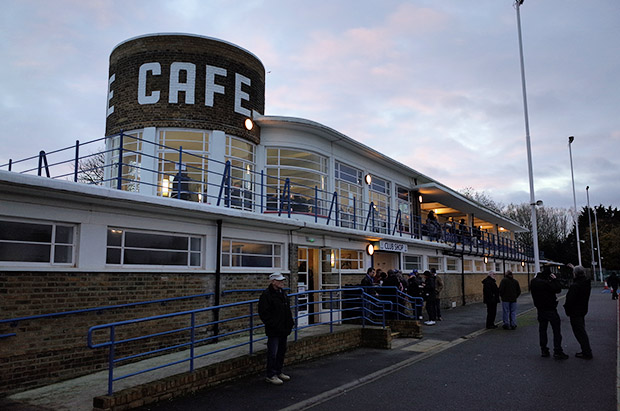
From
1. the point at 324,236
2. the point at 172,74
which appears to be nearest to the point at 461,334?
the point at 324,236

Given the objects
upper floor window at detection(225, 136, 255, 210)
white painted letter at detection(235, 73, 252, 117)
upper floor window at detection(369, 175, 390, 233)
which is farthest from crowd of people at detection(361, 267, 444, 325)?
white painted letter at detection(235, 73, 252, 117)

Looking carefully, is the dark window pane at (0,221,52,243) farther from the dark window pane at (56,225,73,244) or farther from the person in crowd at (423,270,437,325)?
the person in crowd at (423,270,437,325)

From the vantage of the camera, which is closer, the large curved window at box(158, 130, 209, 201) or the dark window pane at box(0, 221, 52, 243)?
the dark window pane at box(0, 221, 52, 243)

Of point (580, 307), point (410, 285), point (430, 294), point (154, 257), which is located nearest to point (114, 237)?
point (154, 257)

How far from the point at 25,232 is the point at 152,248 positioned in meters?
2.39

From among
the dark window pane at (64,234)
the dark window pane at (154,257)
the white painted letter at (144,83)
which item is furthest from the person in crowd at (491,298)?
the white painted letter at (144,83)

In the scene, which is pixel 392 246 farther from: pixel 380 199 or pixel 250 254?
pixel 250 254

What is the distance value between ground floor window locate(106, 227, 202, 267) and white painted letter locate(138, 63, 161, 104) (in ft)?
19.1

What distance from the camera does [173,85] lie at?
14.2m

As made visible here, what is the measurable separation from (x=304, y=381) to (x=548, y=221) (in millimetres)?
78381

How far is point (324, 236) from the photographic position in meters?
14.2

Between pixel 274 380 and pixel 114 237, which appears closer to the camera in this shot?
pixel 274 380

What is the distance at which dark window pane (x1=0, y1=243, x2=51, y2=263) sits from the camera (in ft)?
23.8

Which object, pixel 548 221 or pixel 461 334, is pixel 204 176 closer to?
pixel 461 334
